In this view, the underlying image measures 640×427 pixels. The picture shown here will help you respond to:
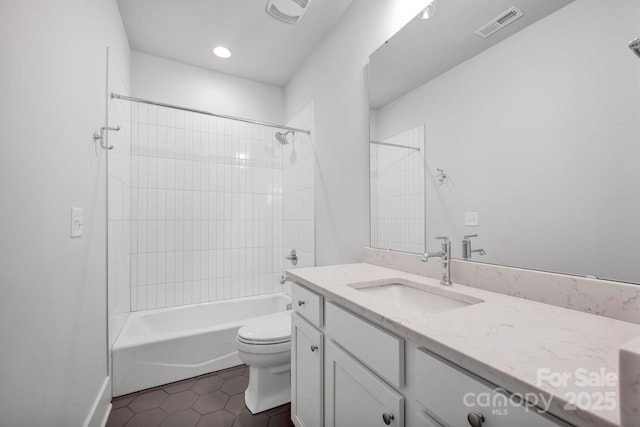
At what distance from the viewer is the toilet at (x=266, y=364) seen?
64.6 inches

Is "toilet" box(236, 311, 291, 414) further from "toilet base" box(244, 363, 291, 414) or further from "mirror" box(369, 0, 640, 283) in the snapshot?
"mirror" box(369, 0, 640, 283)

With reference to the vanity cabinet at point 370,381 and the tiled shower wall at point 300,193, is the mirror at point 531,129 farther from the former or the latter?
the tiled shower wall at point 300,193

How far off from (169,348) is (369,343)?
5.64 ft

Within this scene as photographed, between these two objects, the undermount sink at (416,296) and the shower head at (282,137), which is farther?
the shower head at (282,137)

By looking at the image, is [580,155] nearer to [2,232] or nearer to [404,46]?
[404,46]

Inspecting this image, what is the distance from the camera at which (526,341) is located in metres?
0.60

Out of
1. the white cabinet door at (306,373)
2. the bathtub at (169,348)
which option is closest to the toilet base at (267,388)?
the white cabinet door at (306,373)

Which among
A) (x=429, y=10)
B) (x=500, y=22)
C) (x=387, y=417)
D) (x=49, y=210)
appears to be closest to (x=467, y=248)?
(x=387, y=417)

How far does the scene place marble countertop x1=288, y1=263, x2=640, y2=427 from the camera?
1.43 ft

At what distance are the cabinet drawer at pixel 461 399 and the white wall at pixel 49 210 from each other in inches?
42.6

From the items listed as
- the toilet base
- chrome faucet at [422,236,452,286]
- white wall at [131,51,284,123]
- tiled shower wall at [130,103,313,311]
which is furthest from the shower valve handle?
chrome faucet at [422,236,452,286]

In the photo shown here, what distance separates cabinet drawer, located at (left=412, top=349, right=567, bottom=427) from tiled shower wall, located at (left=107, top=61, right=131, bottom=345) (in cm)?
188

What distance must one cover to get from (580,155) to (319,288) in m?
0.98

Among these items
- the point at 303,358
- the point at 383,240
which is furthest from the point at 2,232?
the point at 383,240
